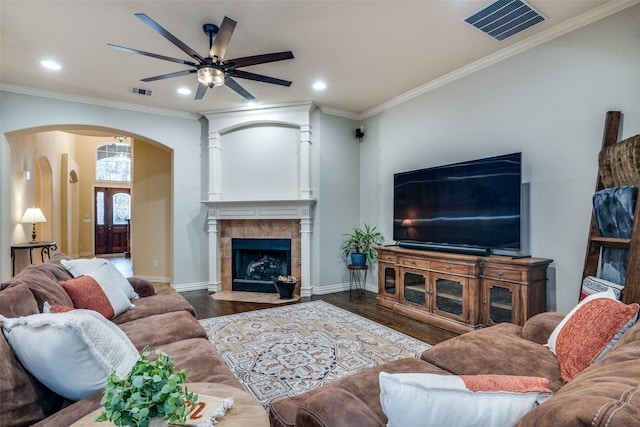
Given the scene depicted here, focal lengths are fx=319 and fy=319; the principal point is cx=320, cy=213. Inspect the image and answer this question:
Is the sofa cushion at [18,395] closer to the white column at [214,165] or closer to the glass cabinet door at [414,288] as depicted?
the glass cabinet door at [414,288]

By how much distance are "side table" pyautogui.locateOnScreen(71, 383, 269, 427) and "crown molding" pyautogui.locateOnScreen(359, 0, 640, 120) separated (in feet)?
12.7

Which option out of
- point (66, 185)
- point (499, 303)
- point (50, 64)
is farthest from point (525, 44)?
Result: point (66, 185)

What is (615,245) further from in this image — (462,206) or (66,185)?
(66,185)

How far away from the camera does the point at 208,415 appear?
105cm

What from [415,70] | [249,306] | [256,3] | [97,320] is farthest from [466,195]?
[97,320]

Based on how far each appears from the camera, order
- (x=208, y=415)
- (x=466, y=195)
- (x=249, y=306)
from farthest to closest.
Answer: (x=249, y=306) → (x=466, y=195) → (x=208, y=415)

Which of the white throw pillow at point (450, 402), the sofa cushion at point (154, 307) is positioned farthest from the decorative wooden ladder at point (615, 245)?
the sofa cushion at point (154, 307)

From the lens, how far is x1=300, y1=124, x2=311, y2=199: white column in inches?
197

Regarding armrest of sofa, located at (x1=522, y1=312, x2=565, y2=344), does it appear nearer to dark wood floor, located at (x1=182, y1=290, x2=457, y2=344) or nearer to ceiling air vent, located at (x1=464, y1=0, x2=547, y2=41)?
dark wood floor, located at (x1=182, y1=290, x2=457, y2=344)

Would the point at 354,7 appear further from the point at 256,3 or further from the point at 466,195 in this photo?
the point at 466,195

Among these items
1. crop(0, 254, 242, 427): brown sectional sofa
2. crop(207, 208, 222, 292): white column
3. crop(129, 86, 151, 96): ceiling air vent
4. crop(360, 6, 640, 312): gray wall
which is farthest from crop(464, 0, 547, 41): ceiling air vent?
crop(207, 208, 222, 292): white column

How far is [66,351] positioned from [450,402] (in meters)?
1.30

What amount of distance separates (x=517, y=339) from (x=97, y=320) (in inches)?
86.2

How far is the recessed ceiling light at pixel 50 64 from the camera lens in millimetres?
3599
